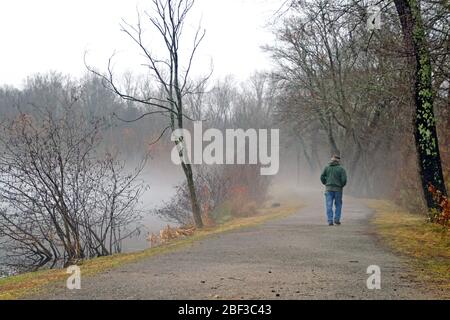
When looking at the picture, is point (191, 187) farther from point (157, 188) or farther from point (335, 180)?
point (157, 188)

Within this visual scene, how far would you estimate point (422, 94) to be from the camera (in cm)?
1266

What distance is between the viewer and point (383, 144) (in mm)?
31625

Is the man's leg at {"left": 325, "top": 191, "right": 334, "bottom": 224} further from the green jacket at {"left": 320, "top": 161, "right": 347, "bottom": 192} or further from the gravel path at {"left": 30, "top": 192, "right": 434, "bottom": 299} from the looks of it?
the gravel path at {"left": 30, "top": 192, "right": 434, "bottom": 299}

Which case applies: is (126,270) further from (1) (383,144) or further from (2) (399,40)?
(1) (383,144)

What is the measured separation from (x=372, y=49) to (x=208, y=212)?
10.9 meters

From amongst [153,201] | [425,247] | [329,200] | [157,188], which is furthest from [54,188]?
[157,188]

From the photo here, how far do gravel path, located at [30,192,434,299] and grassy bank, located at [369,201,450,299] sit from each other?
10.5 inches

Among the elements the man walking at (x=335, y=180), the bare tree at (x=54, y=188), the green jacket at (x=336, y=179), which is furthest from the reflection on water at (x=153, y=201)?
the green jacket at (x=336, y=179)

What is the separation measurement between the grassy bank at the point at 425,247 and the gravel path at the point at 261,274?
0.27 m

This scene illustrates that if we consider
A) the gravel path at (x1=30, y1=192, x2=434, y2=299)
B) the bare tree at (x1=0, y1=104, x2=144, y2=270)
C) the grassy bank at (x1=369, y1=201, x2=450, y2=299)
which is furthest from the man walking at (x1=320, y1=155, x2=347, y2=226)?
the bare tree at (x1=0, y1=104, x2=144, y2=270)

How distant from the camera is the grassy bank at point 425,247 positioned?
703cm

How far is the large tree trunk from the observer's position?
1188cm

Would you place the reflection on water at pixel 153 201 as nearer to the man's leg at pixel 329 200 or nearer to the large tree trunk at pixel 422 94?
the man's leg at pixel 329 200
